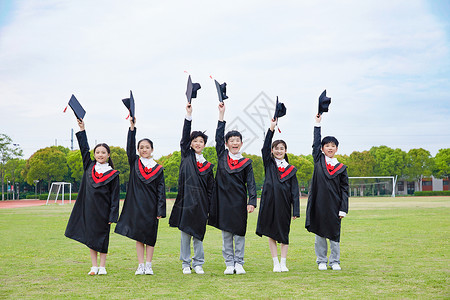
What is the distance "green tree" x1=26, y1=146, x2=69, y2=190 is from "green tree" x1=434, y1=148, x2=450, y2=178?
54.9 meters

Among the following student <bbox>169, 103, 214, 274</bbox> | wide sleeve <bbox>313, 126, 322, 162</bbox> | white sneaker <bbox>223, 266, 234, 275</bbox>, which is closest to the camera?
white sneaker <bbox>223, 266, 234, 275</bbox>

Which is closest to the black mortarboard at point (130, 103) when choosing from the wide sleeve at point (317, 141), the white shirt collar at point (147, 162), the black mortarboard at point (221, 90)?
the white shirt collar at point (147, 162)

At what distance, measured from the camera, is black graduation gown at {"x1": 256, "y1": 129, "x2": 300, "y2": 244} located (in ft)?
23.1

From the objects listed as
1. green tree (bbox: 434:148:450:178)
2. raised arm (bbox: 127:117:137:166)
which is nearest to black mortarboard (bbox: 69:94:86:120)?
raised arm (bbox: 127:117:137:166)

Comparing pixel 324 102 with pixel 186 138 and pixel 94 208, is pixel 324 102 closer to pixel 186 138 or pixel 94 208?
pixel 186 138

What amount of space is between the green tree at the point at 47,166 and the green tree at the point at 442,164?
54.9 m

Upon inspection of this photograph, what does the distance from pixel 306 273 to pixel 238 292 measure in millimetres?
1632

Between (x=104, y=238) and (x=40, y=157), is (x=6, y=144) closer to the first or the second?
(x=40, y=157)

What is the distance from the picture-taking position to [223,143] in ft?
23.3

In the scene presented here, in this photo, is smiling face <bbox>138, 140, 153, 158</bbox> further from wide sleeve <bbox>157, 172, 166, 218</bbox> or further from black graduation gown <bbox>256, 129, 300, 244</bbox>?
black graduation gown <bbox>256, 129, 300, 244</bbox>

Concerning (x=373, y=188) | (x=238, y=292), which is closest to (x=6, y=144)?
(x=373, y=188)

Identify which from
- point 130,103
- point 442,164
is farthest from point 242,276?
point 442,164

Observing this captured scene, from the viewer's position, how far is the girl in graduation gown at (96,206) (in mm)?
6746

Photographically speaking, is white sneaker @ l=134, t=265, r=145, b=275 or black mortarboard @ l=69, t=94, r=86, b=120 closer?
white sneaker @ l=134, t=265, r=145, b=275
